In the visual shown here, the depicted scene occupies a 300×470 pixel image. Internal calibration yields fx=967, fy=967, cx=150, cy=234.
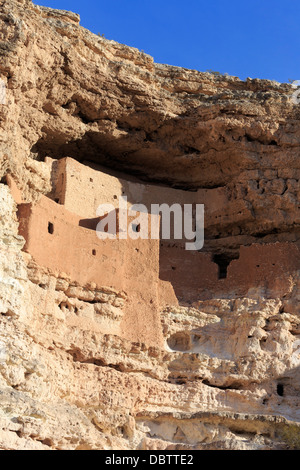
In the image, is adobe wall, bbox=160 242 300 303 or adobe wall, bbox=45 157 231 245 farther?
adobe wall, bbox=160 242 300 303

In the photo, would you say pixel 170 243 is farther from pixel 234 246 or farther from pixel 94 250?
pixel 94 250

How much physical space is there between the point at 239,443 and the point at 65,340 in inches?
156

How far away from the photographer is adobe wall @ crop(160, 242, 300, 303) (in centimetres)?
2248

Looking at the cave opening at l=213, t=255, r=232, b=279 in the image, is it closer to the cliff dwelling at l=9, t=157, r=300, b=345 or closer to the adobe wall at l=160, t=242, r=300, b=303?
the cliff dwelling at l=9, t=157, r=300, b=345

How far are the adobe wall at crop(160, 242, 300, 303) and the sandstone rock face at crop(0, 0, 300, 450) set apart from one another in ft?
0.37

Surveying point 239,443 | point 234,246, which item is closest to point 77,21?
point 234,246

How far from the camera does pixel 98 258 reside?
67.6 feet

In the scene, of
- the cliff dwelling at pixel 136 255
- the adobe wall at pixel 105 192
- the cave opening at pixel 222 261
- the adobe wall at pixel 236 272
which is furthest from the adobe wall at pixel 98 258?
the cave opening at pixel 222 261

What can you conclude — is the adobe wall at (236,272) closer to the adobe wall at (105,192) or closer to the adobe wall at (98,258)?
the adobe wall at (105,192)

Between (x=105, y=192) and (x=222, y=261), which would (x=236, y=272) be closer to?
(x=222, y=261)

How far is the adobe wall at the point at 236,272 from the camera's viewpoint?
73.8ft

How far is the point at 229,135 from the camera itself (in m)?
23.8

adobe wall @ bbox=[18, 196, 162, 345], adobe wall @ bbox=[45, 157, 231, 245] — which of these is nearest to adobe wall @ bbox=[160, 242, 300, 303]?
adobe wall @ bbox=[45, 157, 231, 245]

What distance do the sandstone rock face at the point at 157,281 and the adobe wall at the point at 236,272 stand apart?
0.37ft
